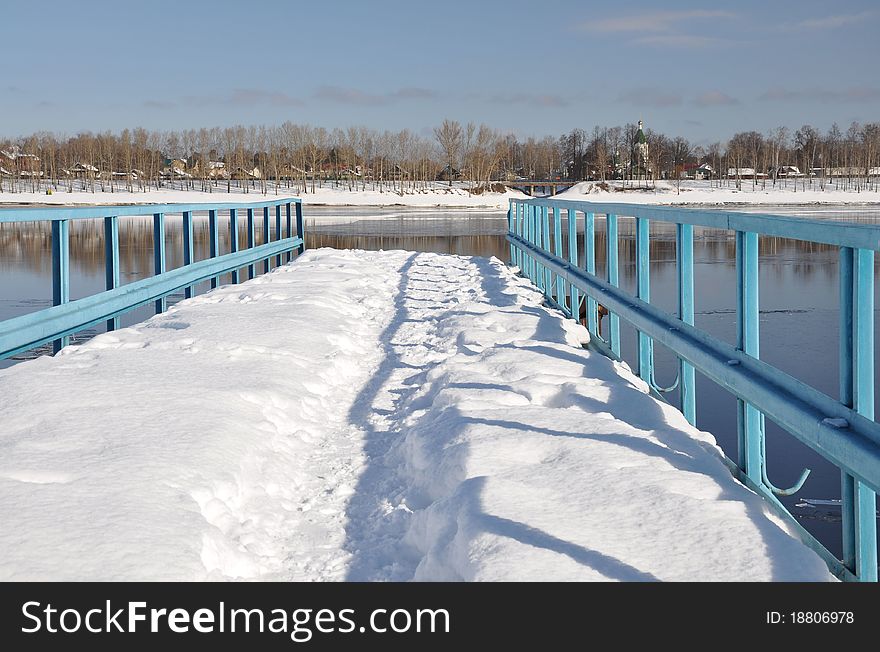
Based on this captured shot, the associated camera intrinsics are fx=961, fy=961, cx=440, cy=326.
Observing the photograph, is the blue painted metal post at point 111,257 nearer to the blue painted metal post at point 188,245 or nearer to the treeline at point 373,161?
the blue painted metal post at point 188,245

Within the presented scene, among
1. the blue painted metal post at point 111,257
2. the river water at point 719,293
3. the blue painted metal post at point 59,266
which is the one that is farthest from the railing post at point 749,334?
the blue painted metal post at point 111,257

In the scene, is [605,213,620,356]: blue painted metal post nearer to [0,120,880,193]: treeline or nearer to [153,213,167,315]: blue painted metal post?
[153,213,167,315]: blue painted metal post

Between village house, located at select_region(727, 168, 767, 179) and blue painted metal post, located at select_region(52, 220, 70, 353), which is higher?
village house, located at select_region(727, 168, 767, 179)

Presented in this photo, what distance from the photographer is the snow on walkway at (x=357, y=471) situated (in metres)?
2.84

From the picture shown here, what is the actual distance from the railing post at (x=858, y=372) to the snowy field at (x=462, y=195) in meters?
74.0

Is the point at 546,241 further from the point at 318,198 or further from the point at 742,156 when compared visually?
the point at 742,156

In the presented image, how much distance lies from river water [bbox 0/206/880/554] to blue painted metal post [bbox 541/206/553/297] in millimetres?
1167

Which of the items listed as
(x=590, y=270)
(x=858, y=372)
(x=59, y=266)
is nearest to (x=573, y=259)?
(x=590, y=270)

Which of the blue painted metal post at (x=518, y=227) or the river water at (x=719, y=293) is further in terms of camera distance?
the blue painted metal post at (x=518, y=227)

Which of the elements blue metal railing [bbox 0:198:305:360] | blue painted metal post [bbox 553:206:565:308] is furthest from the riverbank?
blue metal railing [bbox 0:198:305:360]

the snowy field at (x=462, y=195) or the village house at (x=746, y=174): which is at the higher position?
the village house at (x=746, y=174)

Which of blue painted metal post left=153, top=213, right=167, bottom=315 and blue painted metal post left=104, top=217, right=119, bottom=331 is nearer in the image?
blue painted metal post left=104, top=217, right=119, bottom=331

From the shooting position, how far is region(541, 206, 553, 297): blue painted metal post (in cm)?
1043

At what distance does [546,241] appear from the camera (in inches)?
446
